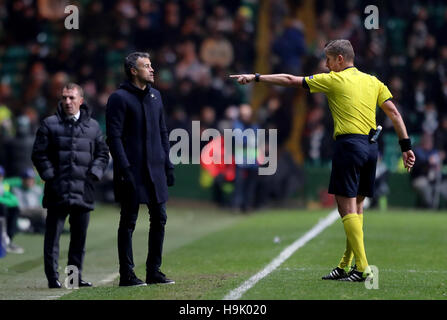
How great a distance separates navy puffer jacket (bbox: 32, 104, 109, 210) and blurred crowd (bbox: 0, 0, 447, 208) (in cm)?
1143

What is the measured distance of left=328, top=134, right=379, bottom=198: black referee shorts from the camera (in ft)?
35.0

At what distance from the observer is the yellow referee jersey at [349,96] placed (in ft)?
35.0

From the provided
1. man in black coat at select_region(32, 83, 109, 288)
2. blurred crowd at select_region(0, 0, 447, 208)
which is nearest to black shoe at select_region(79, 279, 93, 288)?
man in black coat at select_region(32, 83, 109, 288)

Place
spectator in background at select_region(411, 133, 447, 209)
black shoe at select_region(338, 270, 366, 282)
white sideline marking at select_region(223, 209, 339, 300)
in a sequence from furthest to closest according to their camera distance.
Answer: spectator in background at select_region(411, 133, 447, 209)
black shoe at select_region(338, 270, 366, 282)
white sideline marking at select_region(223, 209, 339, 300)

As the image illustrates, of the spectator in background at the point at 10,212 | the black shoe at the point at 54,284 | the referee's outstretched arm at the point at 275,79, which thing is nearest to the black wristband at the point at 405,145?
the referee's outstretched arm at the point at 275,79

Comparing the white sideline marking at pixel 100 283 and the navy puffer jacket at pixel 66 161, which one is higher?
the navy puffer jacket at pixel 66 161

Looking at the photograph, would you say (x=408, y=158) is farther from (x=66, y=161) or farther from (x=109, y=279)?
(x=109, y=279)

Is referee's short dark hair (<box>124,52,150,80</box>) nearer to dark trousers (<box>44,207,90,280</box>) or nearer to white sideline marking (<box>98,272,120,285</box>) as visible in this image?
dark trousers (<box>44,207,90,280</box>)

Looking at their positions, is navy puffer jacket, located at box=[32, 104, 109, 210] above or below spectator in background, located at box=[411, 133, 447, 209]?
above

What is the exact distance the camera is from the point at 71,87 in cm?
1176

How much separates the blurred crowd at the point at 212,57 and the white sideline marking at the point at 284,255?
4.20 m

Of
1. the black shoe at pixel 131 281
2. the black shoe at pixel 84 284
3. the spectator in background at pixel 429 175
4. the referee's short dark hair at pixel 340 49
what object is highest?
the referee's short dark hair at pixel 340 49

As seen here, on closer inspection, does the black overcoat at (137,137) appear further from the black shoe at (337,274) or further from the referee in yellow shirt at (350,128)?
the black shoe at (337,274)
